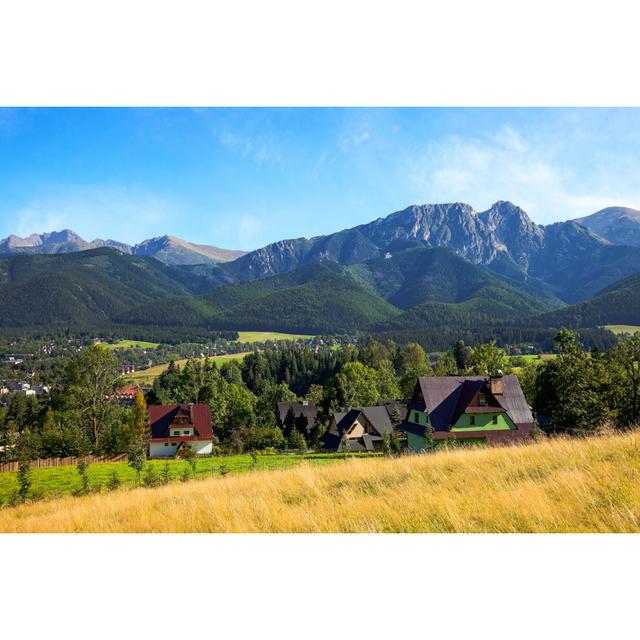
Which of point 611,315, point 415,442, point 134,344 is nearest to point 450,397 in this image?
point 415,442

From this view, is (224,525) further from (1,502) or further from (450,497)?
(1,502)

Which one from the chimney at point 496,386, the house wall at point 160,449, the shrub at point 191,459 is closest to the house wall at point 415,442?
the chimney at point 496,386

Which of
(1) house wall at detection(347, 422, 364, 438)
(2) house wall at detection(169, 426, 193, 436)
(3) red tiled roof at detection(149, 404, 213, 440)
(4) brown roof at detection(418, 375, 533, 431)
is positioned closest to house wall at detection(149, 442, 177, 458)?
(3) red tiled roof at detection(149, 404, 213, 440)

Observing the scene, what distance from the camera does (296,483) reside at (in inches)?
331

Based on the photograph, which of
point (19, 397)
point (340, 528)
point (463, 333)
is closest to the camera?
point (340, 528)

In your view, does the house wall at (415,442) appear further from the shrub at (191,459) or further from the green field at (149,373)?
the green field at (149,373)

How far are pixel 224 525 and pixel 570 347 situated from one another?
1208 inches

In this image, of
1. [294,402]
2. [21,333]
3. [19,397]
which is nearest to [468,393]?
[294,402]

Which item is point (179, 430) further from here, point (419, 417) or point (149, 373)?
point (149, 373)

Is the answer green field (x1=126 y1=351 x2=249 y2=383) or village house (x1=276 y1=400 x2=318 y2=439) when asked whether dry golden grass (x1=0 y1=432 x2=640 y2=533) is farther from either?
green field (x1=126 y1=351 x2=249 y2=383)

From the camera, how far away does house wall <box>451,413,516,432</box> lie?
27.7 metres

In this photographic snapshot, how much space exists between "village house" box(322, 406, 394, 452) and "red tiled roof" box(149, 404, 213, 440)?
1170 cm

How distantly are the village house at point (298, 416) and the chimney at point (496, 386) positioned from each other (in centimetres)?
3269

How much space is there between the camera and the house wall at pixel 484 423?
27.7 metres
